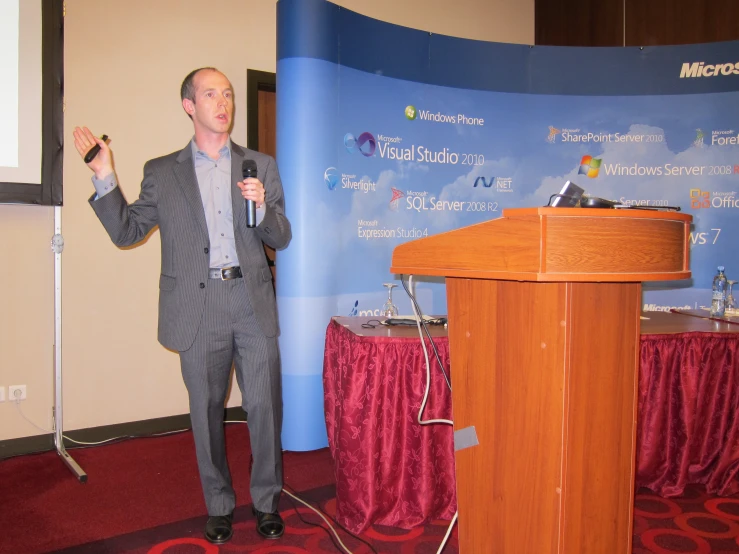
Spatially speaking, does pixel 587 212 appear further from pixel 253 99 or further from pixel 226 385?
pixel 253 99

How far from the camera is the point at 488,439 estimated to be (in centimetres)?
163

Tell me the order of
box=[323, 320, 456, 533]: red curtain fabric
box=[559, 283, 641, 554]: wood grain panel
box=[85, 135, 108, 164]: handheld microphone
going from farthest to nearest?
box=[323, 320, 456, 533]: red curtain fabric, box=[85, 135, 108, 164]: handheld microphone, box=[559, 283, 641, 554]: wood grain panel

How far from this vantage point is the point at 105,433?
362 cm

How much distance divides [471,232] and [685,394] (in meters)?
1.87

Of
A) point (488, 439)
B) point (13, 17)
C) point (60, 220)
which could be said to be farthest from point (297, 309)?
point (13, 17)

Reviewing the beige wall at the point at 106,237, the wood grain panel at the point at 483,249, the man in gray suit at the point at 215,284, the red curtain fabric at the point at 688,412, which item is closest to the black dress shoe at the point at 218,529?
the man in gray suit at the point at 215,284

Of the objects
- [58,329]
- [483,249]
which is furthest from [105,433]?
[483,249]

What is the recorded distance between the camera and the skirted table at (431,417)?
2.38 meters

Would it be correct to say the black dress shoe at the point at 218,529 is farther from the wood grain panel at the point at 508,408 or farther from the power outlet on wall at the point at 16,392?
the power outlet on wall at the point at 16,392

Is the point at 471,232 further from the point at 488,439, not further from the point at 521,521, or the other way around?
the point at 521,521

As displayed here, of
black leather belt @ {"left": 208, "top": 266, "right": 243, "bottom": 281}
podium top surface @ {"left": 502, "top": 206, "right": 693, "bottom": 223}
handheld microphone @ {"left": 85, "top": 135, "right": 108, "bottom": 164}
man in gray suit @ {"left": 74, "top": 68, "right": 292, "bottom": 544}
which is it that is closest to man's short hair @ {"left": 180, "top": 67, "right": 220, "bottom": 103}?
man in gray suit @ {"left": 74, "top": 68, "right": 292, "bottom": 544}

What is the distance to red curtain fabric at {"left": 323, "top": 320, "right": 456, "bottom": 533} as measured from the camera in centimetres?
237

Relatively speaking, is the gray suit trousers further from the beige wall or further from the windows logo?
the windows logo

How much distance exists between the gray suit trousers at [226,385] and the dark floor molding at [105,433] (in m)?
1.56
